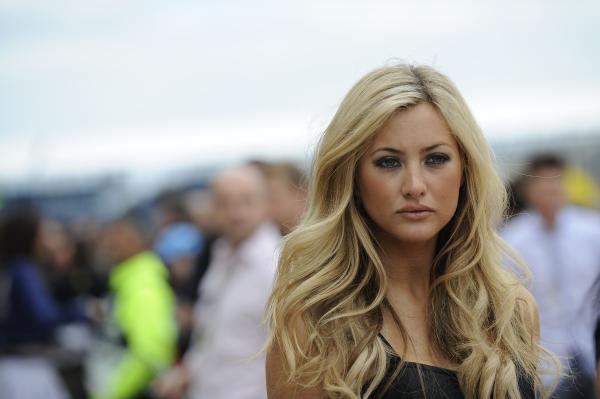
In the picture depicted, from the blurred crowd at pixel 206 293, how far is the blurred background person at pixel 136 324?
13mm

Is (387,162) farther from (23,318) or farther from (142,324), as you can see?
(142,324)

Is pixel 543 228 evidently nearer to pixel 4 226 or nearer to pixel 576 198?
pixel 4 226

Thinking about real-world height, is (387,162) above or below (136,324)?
above

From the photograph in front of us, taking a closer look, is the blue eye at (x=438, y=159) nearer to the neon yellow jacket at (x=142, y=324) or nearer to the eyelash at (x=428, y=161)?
the eyelash at (x=428, y=161)

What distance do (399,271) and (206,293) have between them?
346cm

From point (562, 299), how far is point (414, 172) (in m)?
4.10

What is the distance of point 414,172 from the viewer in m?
2.84

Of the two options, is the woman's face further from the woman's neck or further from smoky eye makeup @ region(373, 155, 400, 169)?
the woman's neck

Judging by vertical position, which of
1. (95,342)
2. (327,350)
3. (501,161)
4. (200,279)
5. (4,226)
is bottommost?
(95,342)

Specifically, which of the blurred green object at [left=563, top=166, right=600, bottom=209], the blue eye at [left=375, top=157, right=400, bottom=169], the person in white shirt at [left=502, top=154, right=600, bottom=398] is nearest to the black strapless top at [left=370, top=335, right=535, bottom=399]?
the blue eye at [left=375, top=157, right=400, bottom=169]

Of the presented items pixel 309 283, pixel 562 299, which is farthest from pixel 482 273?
pixel 562 299

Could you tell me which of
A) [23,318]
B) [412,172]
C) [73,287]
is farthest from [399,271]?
[73,287]

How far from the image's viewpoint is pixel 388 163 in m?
2.89

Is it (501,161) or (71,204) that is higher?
(501,161)
